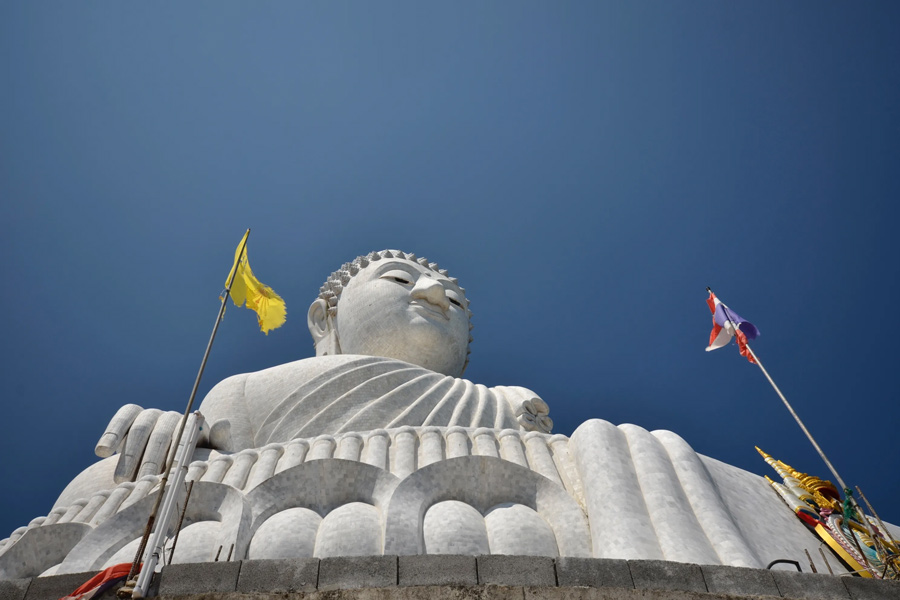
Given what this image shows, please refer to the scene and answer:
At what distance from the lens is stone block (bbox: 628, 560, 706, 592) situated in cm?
439

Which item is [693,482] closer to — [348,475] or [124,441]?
[348,475]

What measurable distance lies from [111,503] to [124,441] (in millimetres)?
1545

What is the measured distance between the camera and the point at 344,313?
1285 cm

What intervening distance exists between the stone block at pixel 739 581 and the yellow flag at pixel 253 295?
18.4 ft

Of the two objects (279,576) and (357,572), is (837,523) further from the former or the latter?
(279,576)

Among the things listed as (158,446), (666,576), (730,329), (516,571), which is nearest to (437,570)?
(516,571)

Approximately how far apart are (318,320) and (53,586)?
9485 mm

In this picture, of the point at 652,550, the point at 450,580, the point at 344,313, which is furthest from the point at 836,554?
the point at 344,313

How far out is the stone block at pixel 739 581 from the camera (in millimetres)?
4422

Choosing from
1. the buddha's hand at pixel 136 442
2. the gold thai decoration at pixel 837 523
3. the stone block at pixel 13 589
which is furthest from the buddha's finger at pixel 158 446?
the gold thai decoration at pixel 837 523

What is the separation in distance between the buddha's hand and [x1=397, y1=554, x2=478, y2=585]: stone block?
5.04 m

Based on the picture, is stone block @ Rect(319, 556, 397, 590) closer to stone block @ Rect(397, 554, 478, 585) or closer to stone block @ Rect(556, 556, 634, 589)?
stone block @ Rect(397, 554, 478, 585)

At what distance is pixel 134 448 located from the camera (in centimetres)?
866

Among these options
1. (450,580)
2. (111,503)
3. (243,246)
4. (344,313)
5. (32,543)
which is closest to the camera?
(450,580)
